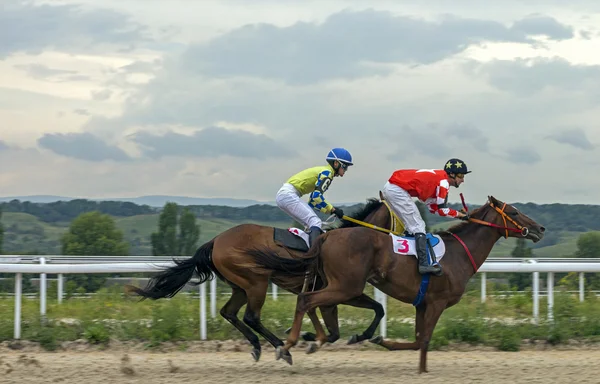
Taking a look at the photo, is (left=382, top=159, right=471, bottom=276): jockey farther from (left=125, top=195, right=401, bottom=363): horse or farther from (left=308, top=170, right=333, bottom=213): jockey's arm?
(left=308, top=170, right=333, bottom=213): jockey's arm

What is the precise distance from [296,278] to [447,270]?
1.31m

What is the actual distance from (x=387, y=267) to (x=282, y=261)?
89 centimetres

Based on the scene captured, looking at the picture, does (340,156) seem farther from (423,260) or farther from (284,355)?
(284,355)

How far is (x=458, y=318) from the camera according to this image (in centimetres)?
870

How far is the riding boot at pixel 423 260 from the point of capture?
23.1 feet

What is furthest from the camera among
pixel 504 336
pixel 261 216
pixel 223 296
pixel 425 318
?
pixel 261 216

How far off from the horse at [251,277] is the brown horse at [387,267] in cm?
17

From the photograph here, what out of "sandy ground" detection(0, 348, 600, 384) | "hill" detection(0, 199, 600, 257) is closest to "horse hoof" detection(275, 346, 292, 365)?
"sandy ground" detection(0, 348, 600, 384)

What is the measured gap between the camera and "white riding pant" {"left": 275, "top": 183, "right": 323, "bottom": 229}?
777 cm

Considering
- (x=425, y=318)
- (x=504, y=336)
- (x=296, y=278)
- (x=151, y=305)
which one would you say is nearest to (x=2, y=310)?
(x=151, y=305)

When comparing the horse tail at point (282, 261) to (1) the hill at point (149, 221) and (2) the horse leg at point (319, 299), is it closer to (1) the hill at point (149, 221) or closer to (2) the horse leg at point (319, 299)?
(2) the horse leg at point (319, 299)

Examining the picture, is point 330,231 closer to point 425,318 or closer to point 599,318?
point 425,318

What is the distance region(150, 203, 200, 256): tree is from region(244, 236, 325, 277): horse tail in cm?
2603

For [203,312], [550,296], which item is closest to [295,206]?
[203,312]
